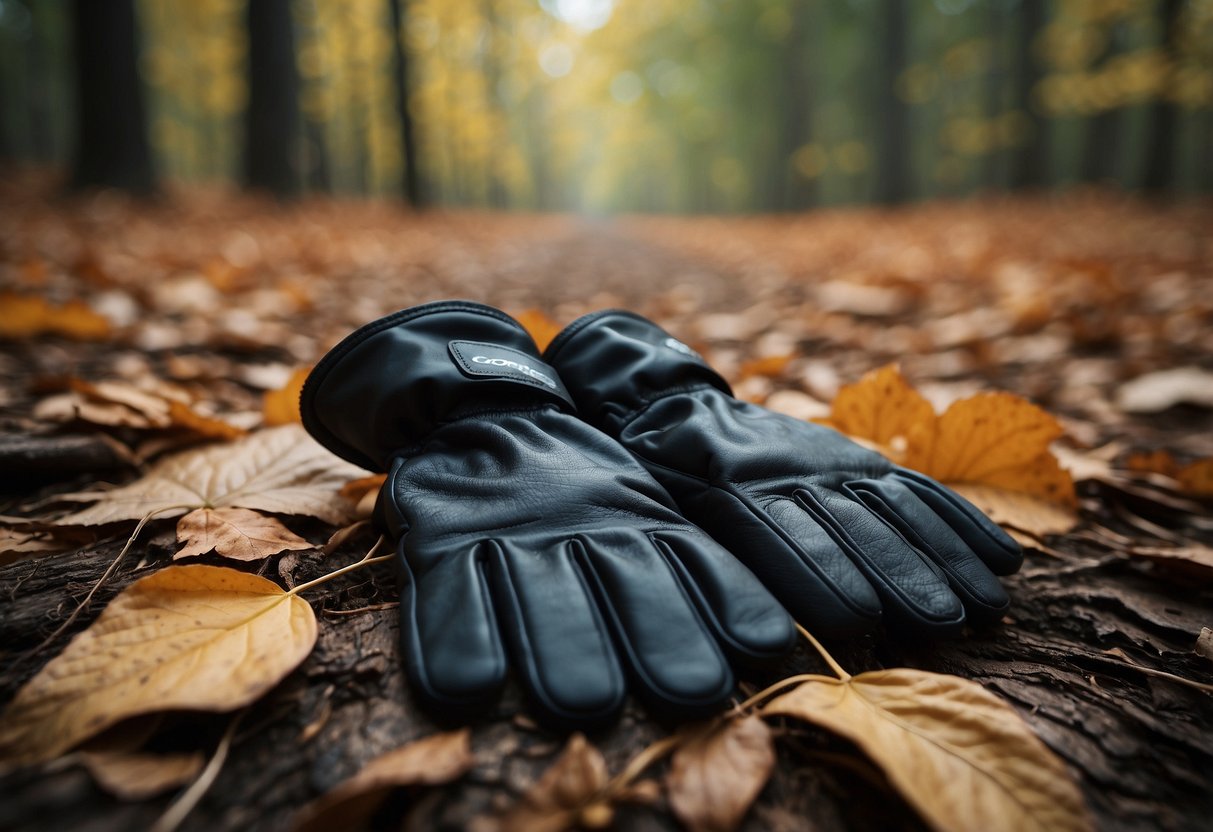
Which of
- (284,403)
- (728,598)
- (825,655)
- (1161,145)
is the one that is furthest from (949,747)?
(1161,145)

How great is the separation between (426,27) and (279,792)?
1984 cm

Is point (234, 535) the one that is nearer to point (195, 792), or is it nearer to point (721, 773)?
point (195, 792)

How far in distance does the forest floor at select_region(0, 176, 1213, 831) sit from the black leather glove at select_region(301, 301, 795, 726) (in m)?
0.06

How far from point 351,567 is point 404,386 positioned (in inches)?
13.2

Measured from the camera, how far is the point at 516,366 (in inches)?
47.6

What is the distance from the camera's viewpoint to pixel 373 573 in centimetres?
100

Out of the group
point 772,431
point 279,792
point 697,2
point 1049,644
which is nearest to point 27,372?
point 279,792

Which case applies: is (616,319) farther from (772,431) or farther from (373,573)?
(373,573)

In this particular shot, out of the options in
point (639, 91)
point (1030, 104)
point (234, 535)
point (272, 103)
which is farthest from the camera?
point (639, 91)

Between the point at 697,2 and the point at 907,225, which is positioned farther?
the point at 697,2

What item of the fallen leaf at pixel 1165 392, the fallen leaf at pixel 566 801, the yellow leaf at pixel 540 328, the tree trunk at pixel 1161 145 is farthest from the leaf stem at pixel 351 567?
the tree trunk at pixel 1161 145

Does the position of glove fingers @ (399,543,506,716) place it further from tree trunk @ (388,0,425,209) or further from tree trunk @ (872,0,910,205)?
tree trunk @ (872,0,910,205)

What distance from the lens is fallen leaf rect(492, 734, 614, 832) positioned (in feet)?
1.93

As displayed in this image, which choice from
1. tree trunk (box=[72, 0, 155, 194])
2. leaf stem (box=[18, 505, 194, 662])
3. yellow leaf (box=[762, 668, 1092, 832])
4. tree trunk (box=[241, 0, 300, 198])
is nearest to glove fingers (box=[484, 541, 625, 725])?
yellow leaf (box=[762, 668, 1092, 832])
